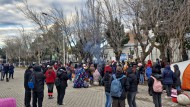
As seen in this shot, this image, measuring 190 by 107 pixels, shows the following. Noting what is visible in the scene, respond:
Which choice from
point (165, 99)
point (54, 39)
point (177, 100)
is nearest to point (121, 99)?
point (177, 100)

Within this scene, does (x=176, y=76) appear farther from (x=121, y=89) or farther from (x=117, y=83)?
(x=117, y=83)

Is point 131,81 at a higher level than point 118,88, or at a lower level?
higher

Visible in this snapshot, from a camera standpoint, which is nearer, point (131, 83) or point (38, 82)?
point (131, 83)

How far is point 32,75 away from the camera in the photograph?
11.0 m

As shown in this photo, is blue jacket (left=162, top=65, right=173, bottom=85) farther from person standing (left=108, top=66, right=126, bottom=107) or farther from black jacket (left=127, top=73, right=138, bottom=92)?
person standing (left=108, top=66, right=126, bottom=107)

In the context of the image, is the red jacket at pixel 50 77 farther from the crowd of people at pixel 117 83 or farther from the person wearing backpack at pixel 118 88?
the person wearing backpack at pixel 118 88

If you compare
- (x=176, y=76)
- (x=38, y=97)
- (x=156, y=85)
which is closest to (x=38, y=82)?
(x=38, y=97)

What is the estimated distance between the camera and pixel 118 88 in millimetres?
8703

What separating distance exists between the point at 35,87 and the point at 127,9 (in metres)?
13.1

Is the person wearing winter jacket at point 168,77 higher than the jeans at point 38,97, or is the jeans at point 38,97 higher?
the person wearing winter jacket at point 168,77

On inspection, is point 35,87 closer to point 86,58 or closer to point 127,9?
point 127,9

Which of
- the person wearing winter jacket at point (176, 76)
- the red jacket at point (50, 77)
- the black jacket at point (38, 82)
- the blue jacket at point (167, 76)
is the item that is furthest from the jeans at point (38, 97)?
the person wearing winter jacket at point (176, 76)

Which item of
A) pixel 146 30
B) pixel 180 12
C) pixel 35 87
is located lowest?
pixel 35 87

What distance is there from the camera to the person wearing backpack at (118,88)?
8.74 metres
